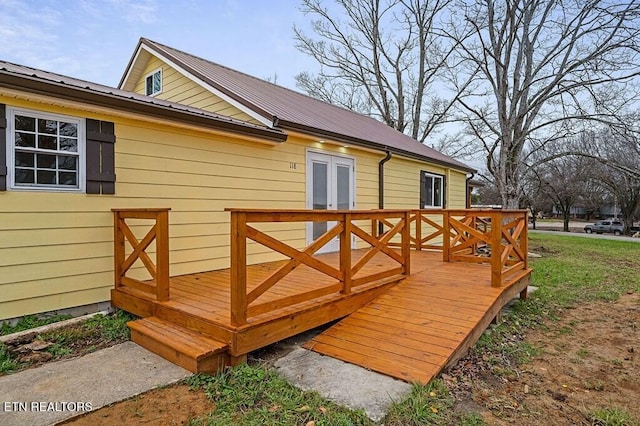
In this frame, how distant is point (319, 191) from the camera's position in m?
6.96

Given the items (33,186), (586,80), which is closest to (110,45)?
(33,186)

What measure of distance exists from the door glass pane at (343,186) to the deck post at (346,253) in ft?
10.5

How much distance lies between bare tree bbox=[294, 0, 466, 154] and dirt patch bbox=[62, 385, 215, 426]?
1807cm

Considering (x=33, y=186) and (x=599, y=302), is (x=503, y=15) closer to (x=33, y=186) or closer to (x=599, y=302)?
(x=599, y=302)

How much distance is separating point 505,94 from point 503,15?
2618mm

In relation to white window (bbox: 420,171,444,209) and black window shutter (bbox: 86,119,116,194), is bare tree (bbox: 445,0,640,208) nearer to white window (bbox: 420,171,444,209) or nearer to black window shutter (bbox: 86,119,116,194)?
white window (bbox: 420,171,444,209)

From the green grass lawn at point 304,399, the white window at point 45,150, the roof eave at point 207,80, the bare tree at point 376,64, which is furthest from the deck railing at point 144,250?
the bare tree at point 376,64

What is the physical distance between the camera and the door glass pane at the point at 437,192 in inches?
428

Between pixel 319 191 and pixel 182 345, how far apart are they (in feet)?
14.1

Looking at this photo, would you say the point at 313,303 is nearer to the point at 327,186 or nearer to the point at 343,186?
the point at 327,186

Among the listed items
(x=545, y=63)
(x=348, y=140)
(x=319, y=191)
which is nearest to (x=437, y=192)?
(x=348, y=140)

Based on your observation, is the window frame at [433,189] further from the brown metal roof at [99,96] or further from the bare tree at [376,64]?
the bare tree at [376,64]

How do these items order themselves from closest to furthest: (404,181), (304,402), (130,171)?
(304,402)
(130,171)
(404,181)

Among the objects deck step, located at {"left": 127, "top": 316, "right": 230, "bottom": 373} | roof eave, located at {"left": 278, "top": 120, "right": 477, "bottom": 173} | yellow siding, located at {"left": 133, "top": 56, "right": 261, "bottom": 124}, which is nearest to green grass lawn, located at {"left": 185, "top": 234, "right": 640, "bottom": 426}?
deck step, located at {"left": 127, "top": 316, "right": 230, "bottom": 373}
